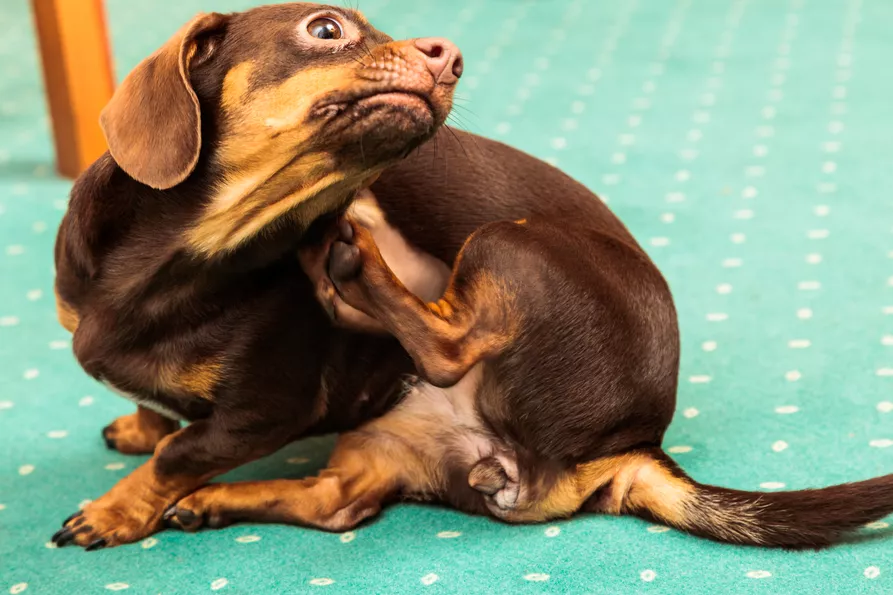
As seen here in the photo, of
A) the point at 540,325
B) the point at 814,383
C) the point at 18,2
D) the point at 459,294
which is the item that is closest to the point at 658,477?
the point at 540,325

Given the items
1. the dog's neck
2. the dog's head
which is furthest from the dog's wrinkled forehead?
the dog's neck

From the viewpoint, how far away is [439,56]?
75.6 inches

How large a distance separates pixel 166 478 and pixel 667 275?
72.1 inches

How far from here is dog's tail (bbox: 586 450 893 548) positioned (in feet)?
6.81

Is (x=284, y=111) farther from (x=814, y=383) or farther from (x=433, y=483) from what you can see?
(x=814, y=383)

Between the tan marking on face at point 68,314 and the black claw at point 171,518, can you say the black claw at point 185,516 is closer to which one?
the black claw at point 171,518

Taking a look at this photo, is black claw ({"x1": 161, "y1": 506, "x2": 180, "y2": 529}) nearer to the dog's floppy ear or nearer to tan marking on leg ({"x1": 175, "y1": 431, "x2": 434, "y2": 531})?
tan marking on leg ({"x1": 175, "y1": 431, "x2": 434, "y2": 531})

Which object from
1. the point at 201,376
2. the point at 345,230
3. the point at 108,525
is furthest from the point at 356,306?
the point at 108,525

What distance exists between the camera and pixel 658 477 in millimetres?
2232

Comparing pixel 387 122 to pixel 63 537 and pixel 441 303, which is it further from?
pixel 63 537

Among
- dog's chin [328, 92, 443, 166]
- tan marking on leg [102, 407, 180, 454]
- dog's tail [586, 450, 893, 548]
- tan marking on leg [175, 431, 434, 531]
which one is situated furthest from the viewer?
tan marking on leg [102, 407, 180, 454]

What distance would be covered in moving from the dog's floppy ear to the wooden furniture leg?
2.46 metres

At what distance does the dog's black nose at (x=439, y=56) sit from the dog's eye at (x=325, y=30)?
0.51 ft

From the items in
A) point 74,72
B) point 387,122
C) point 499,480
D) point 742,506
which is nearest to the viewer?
point 387,122
